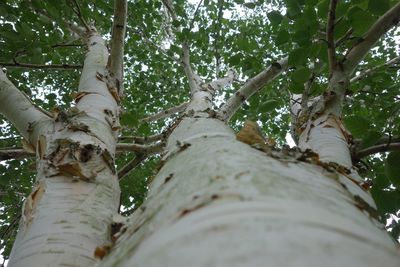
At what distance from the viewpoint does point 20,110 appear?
83.9 inches

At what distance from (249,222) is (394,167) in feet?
4.93

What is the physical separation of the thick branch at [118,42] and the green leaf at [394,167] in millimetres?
1814

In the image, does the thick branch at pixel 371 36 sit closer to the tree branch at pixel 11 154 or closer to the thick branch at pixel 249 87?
the thick branch at pixel 249 87

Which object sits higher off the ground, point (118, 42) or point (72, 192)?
point (118, 42)

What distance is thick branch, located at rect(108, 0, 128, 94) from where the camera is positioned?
275 centimetres

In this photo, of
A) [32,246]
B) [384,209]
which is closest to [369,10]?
[384,209]

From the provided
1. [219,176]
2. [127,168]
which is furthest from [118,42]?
[219,176]

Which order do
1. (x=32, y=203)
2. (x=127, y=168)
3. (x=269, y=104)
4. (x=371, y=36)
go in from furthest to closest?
(x=127, y=168), (x=269, y=104), (x=371, y=36), (x=32, y=203)

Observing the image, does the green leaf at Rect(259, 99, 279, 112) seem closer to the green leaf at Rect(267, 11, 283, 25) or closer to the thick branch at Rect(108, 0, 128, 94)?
the green leaf at Rect(267, 11, 283, 25)

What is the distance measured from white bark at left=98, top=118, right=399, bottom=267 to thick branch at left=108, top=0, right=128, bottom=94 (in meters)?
2.02

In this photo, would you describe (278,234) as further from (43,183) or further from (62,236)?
(43,183)

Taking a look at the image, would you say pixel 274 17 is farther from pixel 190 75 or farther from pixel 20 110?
pixel 190 75

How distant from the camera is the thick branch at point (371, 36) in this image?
1794 millimetres

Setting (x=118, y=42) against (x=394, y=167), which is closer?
(x=394, y=167)
